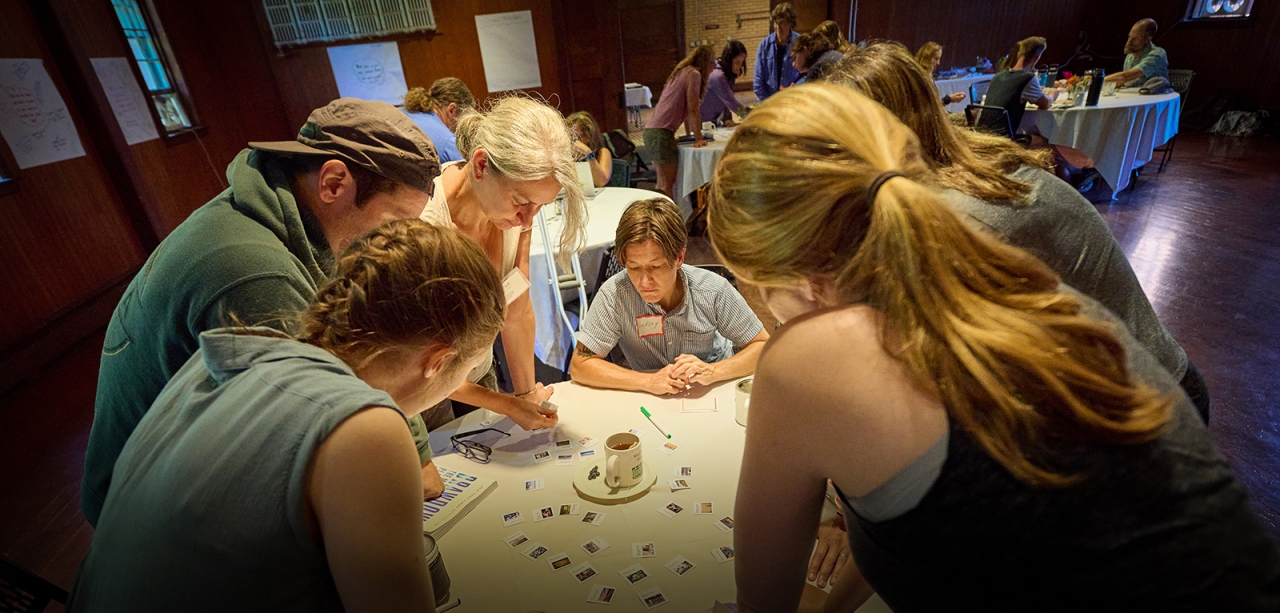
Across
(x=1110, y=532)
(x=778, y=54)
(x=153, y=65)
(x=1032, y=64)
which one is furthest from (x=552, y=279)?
(x=1032, y=64)

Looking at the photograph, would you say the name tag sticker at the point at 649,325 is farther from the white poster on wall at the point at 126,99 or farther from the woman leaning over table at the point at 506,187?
the white poster on wall at the point at 126,99

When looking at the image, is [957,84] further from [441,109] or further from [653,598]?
[653,598]

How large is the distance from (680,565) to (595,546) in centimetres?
18

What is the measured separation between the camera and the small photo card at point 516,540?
1.21 m

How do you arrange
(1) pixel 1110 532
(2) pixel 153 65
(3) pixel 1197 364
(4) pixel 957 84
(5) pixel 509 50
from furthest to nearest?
(4) pixel 957 84 → (5) pixel 509 50 → (2) pixel 153 65 → (3) pixel 1197 364 → (1) pixel 1110 532

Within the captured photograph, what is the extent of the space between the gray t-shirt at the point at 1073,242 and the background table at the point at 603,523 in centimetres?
78

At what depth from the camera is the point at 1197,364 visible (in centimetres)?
292

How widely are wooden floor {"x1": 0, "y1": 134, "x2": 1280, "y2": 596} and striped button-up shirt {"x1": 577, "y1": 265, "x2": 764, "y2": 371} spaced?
51 centimetres

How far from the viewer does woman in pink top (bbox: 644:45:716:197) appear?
5129mm

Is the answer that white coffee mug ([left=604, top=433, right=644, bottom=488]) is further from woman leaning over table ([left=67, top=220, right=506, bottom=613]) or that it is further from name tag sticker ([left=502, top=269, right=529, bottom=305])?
name tag sticker ([left=502, top=269, right=529, bottom=305])

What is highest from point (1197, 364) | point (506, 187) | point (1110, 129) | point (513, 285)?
point (506, 187)

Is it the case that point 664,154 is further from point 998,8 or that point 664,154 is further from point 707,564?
point 998,8

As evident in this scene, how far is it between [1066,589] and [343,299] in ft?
3.21

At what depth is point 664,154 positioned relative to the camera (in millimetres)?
5594
